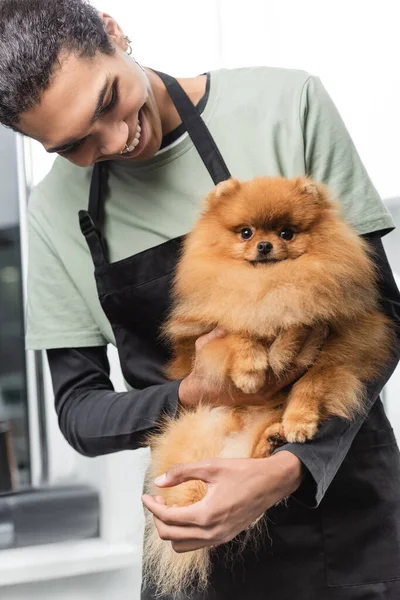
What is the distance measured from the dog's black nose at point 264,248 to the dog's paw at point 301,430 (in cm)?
28

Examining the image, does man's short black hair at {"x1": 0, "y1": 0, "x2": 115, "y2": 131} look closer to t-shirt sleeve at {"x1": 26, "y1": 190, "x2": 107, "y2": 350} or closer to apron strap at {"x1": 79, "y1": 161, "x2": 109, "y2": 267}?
apron strap at {"x1": 79, "y1": 161, "x2": 109, "y2": 267}

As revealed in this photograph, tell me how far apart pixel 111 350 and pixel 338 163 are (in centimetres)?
113

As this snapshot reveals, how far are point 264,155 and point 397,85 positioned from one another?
2.55ft

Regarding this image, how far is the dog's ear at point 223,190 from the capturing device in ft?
4.13

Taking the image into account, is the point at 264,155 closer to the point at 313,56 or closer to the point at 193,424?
the point at 193,424

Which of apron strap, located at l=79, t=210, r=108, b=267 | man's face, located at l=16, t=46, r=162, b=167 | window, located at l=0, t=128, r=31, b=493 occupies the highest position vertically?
man's face, located at l=16, t=46, r=162, b=167

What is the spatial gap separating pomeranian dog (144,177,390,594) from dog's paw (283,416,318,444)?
12 mm

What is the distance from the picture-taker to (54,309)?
149 centimetres

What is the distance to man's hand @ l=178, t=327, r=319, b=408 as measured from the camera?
121cm

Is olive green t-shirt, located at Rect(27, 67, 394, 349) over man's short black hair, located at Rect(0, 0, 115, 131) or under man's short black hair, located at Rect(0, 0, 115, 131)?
under

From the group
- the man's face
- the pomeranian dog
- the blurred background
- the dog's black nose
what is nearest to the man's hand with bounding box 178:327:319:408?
the pomeranian dog

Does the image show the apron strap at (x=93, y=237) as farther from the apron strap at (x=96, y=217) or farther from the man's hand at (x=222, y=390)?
the man's hand at (x=222, y=390)

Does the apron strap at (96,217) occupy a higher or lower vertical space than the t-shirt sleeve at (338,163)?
lower

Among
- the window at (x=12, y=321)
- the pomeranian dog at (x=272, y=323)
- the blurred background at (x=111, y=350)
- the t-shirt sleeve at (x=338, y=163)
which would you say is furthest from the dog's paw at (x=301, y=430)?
A: the window at (x=12, y=321)
